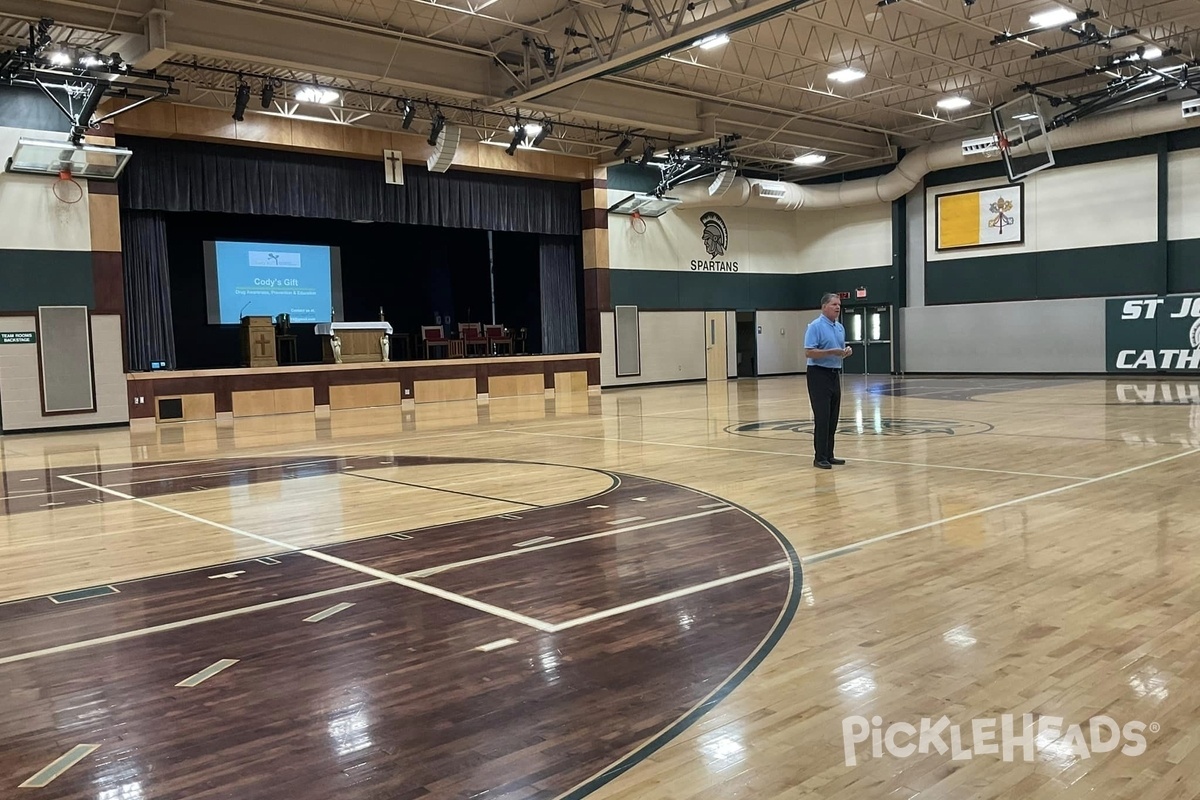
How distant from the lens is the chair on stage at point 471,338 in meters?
21.4

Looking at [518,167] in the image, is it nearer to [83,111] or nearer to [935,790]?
[83,111]

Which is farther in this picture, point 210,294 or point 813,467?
point 210,294

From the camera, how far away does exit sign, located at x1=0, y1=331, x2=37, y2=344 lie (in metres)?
15.4

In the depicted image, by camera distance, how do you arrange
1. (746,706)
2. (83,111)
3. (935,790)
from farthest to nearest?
(83,111) < (746,706) < (935,790)

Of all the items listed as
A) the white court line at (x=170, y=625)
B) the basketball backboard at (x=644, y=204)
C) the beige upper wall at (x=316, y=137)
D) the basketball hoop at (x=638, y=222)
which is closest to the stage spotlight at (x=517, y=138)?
the beige upper wall at (x=316, y=137)

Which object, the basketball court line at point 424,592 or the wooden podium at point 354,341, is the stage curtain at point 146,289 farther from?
the basketball court line at point 424,592

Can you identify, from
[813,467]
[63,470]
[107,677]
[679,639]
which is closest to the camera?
[107,677]

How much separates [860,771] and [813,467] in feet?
18.8

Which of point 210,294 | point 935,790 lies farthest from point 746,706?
point 210,294

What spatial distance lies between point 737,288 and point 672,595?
23594 millimetres

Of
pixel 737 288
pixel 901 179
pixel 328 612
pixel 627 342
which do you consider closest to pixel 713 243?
pixel 737 288

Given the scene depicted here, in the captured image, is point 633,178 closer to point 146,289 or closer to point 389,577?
point 146,289

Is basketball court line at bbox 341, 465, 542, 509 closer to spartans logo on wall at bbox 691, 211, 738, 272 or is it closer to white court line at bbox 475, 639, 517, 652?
white court line at bbox 475, 639, 517, 652

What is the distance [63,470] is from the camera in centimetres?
998
